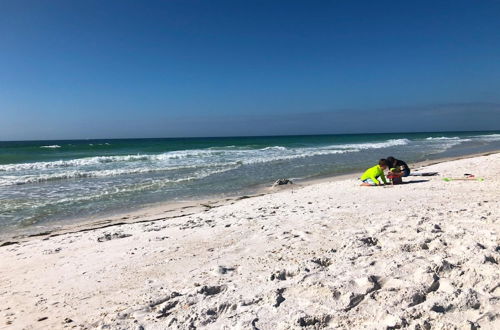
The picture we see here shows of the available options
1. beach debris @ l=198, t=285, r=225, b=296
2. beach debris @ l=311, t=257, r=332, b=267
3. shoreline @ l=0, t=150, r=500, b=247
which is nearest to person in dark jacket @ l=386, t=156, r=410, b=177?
shoreline @ l=0, t=150, r=500, b=247

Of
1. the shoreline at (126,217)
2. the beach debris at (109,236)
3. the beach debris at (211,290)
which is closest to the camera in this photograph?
the beach debris at (211,290)

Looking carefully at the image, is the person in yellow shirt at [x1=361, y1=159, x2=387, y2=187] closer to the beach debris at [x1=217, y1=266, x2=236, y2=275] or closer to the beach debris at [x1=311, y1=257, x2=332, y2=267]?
the beach debris at [x1=311, y1=257, x2=332, y2=267]

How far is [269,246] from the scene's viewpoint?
15.2 feet

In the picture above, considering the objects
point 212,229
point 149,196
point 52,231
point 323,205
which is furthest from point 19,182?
point 323,205

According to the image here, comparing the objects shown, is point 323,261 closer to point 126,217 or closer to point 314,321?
point 314,321

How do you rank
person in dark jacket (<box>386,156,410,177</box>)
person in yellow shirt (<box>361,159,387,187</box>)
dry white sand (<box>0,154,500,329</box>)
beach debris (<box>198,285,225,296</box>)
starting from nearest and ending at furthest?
dry white sand (<box>0,154,500,329</box>) < beach debris (<box>198,285,225,296</box>) < person in yellow shirt (<box>361,159,387,187</box>) < person in dark jacket (<box>386,156,410,177</box>)

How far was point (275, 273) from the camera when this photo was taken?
3.63 metres

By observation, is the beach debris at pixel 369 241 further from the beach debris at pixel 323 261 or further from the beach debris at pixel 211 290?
the beach debris at pixel 211 290

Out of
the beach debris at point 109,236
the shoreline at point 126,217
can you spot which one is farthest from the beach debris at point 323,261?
the shoreline at point 126,217

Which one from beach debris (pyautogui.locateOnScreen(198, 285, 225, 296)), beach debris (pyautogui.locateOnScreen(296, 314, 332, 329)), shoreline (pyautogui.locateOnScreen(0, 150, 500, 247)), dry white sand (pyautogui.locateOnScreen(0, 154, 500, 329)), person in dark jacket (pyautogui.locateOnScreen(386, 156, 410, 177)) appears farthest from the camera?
person in dark jacket (pyautogui.locateOnScreen(386, 156, 410, 177))

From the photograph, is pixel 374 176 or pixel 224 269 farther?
pixel 374 176

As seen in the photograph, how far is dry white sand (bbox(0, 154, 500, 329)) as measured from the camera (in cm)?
282

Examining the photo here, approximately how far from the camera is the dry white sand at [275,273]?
282 centimetres

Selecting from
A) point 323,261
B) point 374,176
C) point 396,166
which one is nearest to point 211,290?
point 323,261
